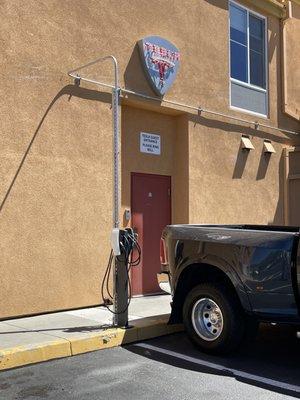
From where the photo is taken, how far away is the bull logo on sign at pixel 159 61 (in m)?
10.1

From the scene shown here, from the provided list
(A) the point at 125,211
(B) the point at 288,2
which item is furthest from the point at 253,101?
(A) the point at 125,211

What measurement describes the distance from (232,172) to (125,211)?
3170 mm

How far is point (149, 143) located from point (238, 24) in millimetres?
4185

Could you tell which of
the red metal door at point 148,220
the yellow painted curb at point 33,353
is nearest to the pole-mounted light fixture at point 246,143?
the red metal door at point 148,220

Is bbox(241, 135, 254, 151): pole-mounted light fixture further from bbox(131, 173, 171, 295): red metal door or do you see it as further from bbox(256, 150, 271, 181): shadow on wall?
bbox(131, 173, 171, 295): red metal door

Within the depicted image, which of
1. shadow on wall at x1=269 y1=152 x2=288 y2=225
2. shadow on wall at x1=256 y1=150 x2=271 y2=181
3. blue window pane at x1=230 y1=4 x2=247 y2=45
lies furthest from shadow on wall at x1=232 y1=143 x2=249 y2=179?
blue window pane at x1=230 y1=4 x2=247 y2=45

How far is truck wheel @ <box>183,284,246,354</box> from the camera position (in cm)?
636

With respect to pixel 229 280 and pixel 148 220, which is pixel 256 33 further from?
pixel 229 280

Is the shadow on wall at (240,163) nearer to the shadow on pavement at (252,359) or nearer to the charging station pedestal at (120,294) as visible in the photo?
the shadow on pavement at (252,359)

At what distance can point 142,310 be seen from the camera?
8.86 m

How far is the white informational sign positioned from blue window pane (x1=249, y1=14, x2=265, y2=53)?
407 cm

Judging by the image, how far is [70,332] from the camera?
Answer: 283 inches

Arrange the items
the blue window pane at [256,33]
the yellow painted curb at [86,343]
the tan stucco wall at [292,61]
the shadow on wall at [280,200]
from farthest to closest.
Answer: the tan stucco wall at [292,61]
the shadow on wall at [280,200]
the blue window pane at [256,33]
the yellow painted curb at [86,343]

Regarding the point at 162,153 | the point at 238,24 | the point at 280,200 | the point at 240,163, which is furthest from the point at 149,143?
the point at 280,200
